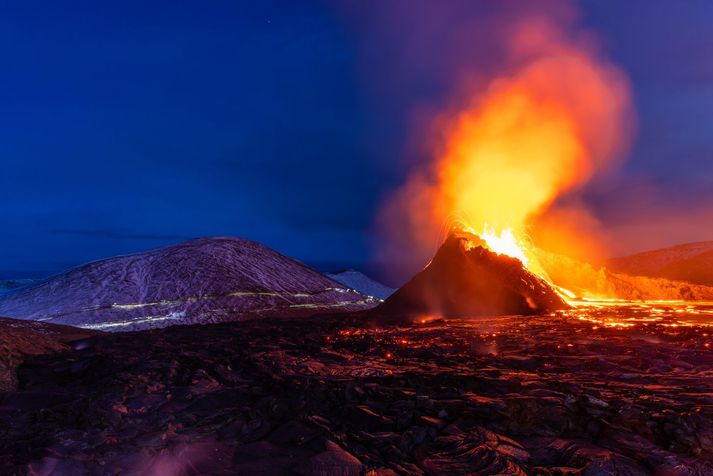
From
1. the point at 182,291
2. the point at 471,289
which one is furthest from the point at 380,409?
the point at 182,291

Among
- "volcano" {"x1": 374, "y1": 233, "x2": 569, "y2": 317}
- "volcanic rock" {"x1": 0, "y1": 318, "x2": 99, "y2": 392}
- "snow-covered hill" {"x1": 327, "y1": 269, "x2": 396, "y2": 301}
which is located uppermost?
"snow-covered hill" {"x1": 327, "y1": 269, "x2": 396, "y2": 301}

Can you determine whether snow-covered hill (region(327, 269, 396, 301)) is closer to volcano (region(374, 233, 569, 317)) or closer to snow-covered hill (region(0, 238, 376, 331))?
snow-covered hill (region(0, 238, 376, 331))

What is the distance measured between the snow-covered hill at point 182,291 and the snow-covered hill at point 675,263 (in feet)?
142

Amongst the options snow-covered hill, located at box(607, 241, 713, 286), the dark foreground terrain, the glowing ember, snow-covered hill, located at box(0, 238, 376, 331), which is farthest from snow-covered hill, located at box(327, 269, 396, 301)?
snow-covered hill, located at box(607, 241, 713, 286)

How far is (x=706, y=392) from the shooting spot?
5.82 metres

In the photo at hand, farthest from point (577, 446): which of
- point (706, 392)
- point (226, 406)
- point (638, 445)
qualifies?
point (226, 406)

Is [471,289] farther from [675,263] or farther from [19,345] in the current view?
[675,263]

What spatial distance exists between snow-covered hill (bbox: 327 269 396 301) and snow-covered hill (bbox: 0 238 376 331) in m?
9.74

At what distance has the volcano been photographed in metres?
16.1

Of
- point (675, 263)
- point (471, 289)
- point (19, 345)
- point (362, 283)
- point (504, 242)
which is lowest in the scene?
point (19, 345)

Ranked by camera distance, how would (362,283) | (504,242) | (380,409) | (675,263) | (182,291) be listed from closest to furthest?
(380,409) → (504,242) → (182,291) → (362,283) → (675,263)

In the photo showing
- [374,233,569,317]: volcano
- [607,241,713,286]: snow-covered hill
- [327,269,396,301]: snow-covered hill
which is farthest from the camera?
[607,241,713,286]: snow-covered hill

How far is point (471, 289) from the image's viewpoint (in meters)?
16.7

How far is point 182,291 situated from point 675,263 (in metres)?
59.8
